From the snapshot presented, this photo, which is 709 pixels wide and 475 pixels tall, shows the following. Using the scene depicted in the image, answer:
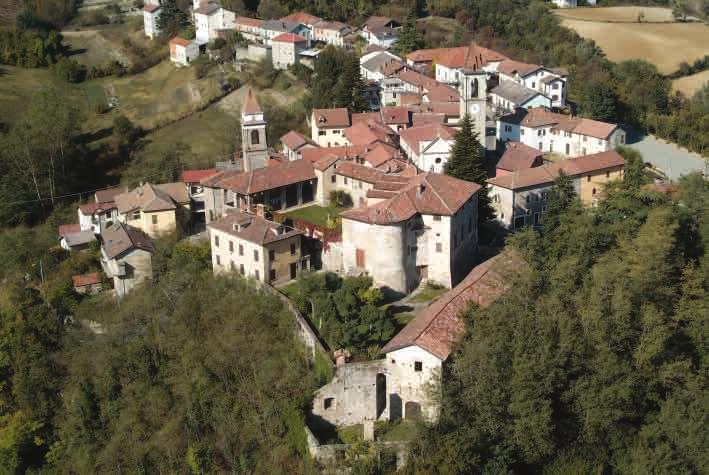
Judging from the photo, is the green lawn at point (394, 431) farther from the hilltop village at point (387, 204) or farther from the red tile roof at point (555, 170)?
the red tile roof at point (555, 170)

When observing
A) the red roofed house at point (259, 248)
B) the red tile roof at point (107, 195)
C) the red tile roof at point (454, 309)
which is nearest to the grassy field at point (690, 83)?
the red tile roof at point (454, 309)

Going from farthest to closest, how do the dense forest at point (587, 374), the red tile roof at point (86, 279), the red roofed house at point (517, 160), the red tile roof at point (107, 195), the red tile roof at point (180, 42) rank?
1. the red tile roof at point (180, 42)
2. the red tile roof at point (107, 195)
3. the red roofed house at point (517, 160)
4. the red tile roof at point (86, 279)
5. the dense forest at point (587, 374)

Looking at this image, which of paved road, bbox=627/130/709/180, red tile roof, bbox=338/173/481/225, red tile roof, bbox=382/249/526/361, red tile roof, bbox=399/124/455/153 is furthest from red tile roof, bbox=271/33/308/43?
red tile roof, bbox=382/249/526/361

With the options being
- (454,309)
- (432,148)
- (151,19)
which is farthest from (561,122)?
(151,19)

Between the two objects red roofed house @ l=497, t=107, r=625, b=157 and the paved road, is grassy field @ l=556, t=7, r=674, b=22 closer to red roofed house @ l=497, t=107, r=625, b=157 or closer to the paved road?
the paved road

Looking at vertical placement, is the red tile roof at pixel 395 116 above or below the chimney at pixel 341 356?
above

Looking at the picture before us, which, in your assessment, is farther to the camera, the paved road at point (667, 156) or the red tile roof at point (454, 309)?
the paved road at point (667, 156)

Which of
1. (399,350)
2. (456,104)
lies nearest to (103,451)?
(399,350)
